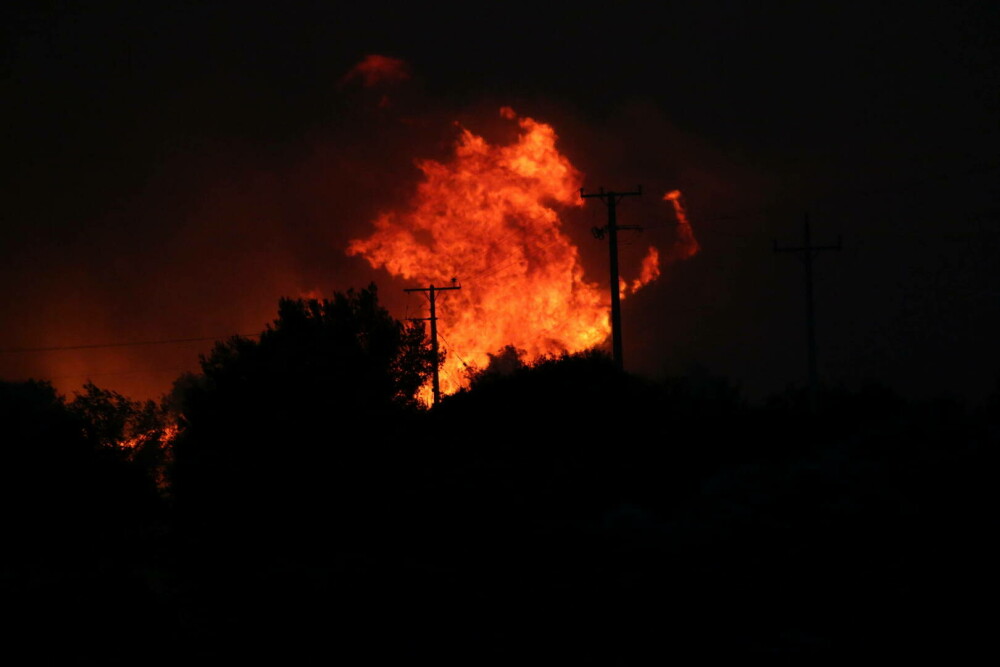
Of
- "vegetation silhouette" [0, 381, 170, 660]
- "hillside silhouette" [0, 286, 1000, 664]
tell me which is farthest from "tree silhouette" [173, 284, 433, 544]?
"vegetation silhouette" [0, 381, 170, 660]

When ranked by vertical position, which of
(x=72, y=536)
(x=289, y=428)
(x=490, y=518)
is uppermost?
(x=289, y=428)

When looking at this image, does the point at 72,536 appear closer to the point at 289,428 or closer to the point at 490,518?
the point at 289,428

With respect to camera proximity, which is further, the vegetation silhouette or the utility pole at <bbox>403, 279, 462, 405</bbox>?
the utility pole at <bbox>403, 279, 462, 405</bbox>

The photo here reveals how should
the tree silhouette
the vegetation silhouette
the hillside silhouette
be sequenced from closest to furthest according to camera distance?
the hillside silhouette
the vegetation silhouette
the tree silhouette

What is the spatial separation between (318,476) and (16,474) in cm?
989

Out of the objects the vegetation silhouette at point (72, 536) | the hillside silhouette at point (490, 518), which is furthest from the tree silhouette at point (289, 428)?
the vegetation silhouette at point (72, 536)

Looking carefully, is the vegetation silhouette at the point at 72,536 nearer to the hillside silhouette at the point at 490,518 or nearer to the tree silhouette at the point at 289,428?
the hillside silhouette at the point at 490,518

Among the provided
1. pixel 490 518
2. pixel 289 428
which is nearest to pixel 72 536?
pixel 289 428

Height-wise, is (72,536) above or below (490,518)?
below

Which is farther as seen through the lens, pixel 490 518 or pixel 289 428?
pixel 289 428

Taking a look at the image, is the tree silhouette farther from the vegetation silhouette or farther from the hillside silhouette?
the vegetation silhouette

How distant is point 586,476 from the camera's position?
104 ft

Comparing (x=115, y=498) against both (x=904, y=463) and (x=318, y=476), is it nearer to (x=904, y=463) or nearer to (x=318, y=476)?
(x=318, y=476)

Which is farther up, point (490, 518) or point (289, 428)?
point (289, 428)
